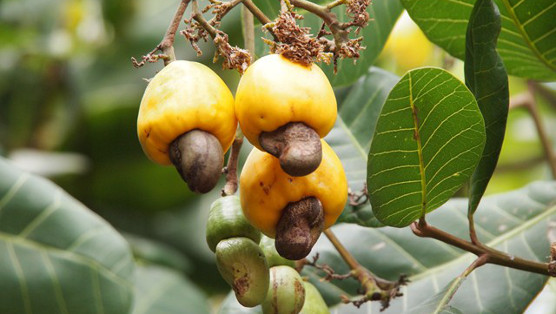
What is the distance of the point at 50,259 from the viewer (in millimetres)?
1699

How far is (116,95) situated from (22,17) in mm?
728

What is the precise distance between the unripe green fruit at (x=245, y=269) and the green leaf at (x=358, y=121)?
534 mm

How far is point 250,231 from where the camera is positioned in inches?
47.5

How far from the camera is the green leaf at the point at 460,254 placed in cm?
156

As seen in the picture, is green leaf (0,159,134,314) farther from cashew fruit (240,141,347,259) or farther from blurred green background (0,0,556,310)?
blurred green background (0,0,556,310)

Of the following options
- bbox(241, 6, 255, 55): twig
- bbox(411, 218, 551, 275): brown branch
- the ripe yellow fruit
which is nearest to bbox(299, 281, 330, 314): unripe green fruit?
bbox(411, 218, 551, 275): brown branch

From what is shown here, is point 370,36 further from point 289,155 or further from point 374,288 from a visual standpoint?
point 289,155

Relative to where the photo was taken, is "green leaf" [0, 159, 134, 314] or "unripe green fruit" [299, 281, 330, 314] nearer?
"unripe green fruit" [299, 281, 330, 314]

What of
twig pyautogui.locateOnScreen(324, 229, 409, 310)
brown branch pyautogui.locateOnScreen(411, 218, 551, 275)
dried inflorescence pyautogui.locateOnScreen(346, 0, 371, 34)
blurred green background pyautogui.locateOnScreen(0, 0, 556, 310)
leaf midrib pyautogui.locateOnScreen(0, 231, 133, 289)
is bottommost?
blurred green background pyautogui.locateOnScreen(0, 0, 556, 310)

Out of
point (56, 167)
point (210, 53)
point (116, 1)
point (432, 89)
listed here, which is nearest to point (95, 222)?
point (432, 89)

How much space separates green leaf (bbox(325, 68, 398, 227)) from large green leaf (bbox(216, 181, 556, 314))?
17 cm

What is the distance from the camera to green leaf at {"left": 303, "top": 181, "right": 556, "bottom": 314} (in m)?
1.56

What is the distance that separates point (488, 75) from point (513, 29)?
0.27 meters

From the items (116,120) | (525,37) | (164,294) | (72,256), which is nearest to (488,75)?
(525,37)
